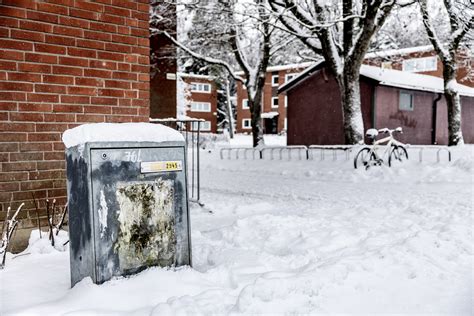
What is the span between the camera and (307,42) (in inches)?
617

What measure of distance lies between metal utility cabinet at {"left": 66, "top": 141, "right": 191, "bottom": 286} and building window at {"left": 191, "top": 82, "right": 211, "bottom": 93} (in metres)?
41.5

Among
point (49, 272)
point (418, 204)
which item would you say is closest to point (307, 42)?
point (418, 204)

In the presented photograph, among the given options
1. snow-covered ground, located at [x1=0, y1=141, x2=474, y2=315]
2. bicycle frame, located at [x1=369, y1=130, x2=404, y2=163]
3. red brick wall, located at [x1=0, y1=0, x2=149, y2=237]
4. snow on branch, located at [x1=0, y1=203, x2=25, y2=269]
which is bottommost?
snow-covered ground, located at [x1=0, y1=141, x2=474, y2=315]

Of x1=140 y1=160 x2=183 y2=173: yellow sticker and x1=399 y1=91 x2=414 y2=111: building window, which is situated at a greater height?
x1=399 y1=91 x2=414 y2=111: building window

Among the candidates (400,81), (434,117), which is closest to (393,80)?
(400,81)

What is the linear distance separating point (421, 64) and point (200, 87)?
21.2 metres

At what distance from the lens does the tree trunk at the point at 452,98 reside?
1878 centimetres

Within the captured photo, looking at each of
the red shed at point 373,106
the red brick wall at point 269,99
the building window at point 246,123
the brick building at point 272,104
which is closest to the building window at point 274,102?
the brick building at point 272,104

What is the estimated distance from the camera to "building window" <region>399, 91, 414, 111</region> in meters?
22.4

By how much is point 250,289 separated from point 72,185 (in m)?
1.52

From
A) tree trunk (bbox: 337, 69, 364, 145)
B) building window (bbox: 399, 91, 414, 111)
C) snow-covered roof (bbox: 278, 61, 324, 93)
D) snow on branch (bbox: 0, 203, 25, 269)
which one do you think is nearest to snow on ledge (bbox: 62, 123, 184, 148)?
snow on branch (bbox: 0, 203, 25, 269)

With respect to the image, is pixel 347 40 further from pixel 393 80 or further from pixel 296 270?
pixel 296 270

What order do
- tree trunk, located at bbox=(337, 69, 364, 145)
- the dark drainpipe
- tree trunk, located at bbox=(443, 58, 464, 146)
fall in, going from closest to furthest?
tree trunk, located at bbox=(337, 69, 364, 145) < tree trunk, located at bbox=(443, 58, 464, 146) < the dark drainpipe

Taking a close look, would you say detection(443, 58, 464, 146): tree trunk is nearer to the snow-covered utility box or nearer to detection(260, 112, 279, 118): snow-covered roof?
the snow-covered utility box
